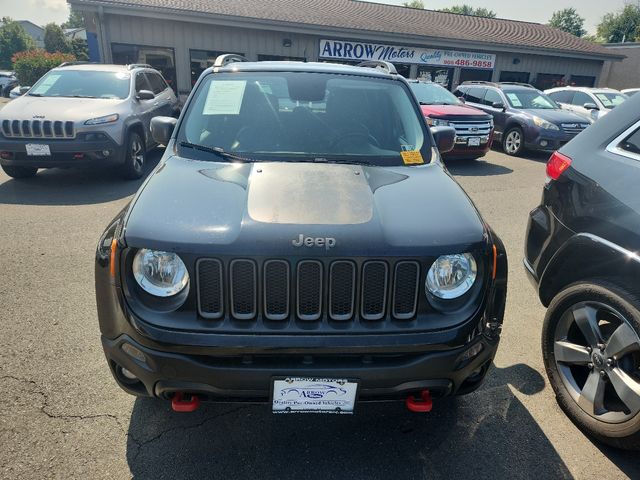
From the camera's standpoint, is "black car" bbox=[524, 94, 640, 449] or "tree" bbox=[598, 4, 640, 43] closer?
"black car" bbox=[524, 94, 640, 449]

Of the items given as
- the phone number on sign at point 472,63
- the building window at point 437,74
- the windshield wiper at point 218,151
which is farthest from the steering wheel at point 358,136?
the phone number on sign at point 472,63

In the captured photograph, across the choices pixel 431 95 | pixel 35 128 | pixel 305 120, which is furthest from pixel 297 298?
pixel 431 95

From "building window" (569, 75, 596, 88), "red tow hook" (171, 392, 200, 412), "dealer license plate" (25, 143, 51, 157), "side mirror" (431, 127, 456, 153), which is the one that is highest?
"side mirror" (431, 127, 456, 153)

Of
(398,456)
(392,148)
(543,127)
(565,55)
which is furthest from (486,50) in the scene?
(398,456)

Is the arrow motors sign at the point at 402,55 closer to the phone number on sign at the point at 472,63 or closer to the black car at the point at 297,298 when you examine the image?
the phone number on sign at the point at 472,63

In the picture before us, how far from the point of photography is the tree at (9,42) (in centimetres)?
6125

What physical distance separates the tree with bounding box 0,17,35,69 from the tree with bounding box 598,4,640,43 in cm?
8018

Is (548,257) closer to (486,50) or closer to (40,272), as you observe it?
(40,272)

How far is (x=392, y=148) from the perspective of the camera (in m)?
2.97

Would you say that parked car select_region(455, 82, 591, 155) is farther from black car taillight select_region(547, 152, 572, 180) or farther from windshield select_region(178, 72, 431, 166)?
windshield select_region(178, 72, 431, 166)

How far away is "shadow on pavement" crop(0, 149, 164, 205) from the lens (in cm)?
635

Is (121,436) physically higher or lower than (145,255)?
lower

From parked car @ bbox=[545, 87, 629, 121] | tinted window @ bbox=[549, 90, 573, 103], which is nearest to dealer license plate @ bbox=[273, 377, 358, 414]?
parked car @ bbox=[545, 87, 629, 121]

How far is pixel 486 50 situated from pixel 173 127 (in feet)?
67.0
